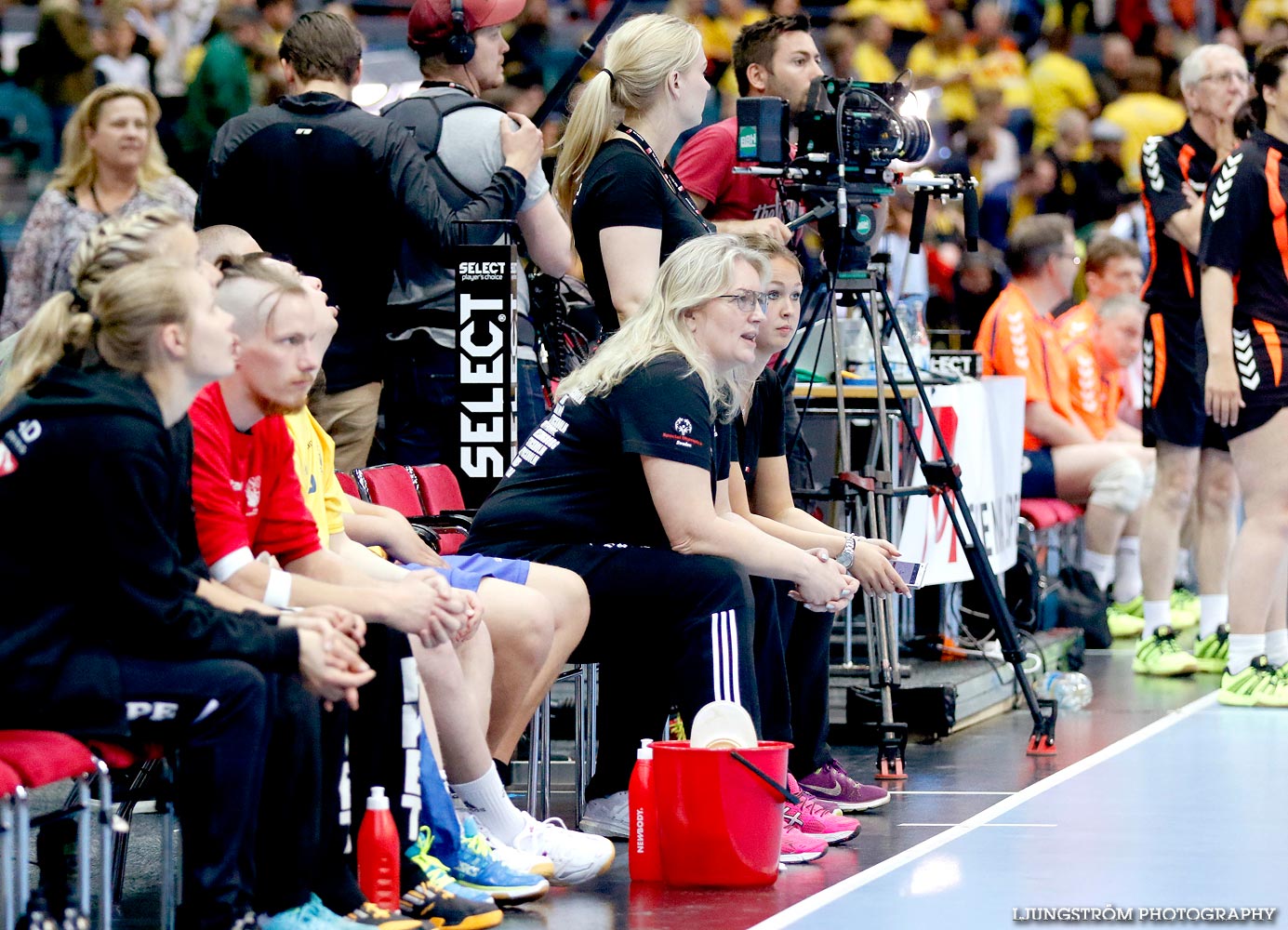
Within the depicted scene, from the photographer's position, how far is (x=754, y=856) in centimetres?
377

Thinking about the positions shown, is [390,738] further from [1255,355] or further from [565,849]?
[1255,355]

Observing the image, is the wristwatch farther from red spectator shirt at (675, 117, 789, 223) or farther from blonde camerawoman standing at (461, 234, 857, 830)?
red spectator shirt at (675, 117, 789, 223)

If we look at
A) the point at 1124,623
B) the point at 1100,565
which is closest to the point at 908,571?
the point at 1100,565

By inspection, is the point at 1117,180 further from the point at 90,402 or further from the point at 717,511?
the point at 90,402

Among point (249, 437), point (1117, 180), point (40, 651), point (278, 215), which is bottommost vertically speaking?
point (40, 651)

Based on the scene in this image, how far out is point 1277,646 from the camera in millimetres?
6125

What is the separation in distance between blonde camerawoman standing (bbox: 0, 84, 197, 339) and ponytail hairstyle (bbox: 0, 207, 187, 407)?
322 cm

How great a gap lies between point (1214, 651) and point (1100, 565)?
1.15 metres

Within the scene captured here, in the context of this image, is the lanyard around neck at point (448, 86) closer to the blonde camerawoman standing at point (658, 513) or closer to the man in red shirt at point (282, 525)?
the blonde camerawoman standing at point (658, 513)

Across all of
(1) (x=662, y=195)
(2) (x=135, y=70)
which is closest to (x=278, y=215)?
(1) (x=662, y=195)

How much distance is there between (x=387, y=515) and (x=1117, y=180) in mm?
8450

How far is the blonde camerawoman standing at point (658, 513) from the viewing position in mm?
3967

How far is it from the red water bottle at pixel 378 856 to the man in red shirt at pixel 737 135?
2148mm

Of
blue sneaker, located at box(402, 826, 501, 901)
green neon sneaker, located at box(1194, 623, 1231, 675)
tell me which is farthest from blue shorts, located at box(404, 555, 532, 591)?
green neon sneaker, located at box(1194, 623, 1231, 675)
